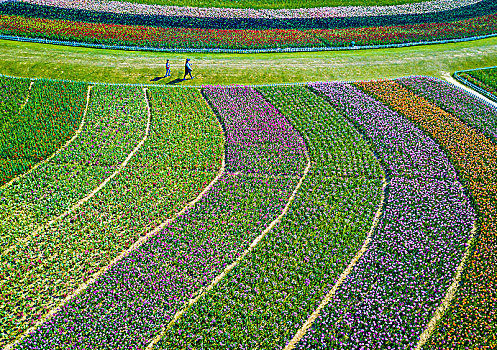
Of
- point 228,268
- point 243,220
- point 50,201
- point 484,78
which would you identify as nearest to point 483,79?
point 484,78

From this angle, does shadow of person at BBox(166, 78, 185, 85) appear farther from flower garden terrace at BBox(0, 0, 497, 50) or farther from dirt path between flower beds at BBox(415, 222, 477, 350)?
dirt path between flower beds at BBox(415, 222, 477, 350)

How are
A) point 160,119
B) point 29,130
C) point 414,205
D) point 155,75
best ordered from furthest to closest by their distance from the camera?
point 155,75 → point 160,119 → point 29,130 → point 414,205

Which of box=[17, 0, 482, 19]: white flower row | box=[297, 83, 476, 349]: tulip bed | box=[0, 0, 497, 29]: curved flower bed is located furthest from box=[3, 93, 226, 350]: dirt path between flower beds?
box=[17, 0, 482, 19]: white flower row

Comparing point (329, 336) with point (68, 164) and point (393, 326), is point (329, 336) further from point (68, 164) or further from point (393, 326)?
point (68, 164)

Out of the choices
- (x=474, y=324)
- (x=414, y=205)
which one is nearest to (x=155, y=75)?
(x=414, y=205)

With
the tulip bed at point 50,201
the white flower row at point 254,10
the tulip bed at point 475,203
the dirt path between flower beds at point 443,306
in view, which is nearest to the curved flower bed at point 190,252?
the tulip bed at point 50,201
